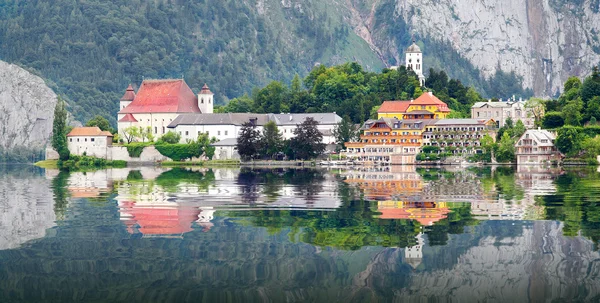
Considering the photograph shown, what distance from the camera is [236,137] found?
101250 millimetres

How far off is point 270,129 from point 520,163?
2255cm

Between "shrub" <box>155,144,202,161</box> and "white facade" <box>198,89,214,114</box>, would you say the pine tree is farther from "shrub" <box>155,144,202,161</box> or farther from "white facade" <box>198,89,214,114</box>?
"white facade" <box>198,89,214,114</box>

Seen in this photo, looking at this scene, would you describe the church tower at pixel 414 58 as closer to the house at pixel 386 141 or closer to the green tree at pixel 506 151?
the house at pixel 386 141

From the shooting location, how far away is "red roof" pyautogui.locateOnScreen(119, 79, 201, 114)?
110000 mm

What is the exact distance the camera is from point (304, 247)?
27.5 metres

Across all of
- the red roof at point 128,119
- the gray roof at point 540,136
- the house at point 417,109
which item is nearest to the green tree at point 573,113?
the gray roof at point 540,136

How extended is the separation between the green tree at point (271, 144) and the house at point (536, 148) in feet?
67.6

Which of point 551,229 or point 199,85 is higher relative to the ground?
point 199,85

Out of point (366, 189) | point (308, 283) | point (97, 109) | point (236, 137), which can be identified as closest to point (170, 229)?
point (308, 283)

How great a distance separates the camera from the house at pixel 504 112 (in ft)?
345

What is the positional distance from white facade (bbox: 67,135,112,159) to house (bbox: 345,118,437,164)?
76.0 feet

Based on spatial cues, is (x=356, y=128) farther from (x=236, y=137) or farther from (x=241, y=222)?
(x=241, y=222)

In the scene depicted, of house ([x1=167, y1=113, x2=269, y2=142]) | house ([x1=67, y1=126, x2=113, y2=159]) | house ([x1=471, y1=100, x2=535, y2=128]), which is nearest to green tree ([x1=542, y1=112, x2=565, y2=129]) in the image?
house ([x1=471, y1=100, x2=535, y2=128])

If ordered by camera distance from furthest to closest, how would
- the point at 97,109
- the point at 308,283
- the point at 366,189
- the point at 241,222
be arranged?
1. the point at 97,109
2. the point at 366,189
3. the point at 241,222
4. the point at 308,283
